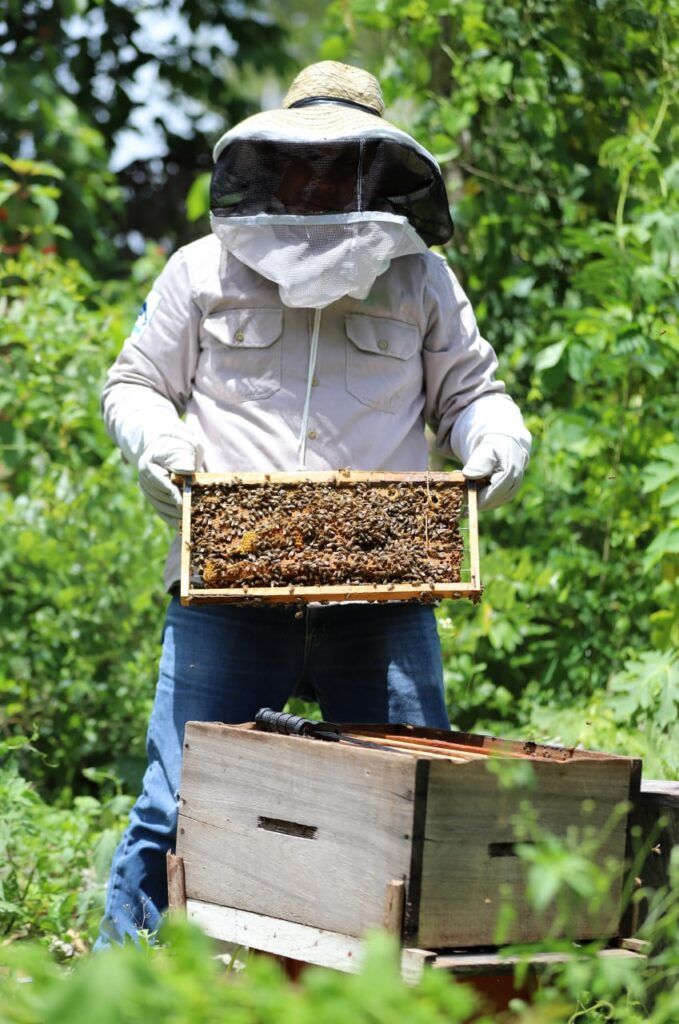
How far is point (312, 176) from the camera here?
2771 millimetres

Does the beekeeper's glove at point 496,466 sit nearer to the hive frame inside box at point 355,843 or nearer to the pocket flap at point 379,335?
the pocket flap at point 379,335

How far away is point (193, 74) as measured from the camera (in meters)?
8.75

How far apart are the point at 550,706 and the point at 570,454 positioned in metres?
0.89

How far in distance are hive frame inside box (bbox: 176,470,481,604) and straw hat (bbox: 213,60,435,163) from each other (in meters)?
0.72

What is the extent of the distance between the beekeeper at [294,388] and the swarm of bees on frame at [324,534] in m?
0.12

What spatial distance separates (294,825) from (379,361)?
1087mm

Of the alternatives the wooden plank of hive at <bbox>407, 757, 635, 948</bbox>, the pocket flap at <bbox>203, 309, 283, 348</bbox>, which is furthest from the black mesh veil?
the wooden plank of hive at <bbox>407, 757, 635, 948</bbox>

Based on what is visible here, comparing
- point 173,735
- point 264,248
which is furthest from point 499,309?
point 173,735

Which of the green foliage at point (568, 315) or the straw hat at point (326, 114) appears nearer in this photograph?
the straw hat at point (326, 114)

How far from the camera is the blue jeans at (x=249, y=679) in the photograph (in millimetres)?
2723

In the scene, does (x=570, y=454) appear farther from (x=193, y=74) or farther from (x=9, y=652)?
(x=193, y=74)

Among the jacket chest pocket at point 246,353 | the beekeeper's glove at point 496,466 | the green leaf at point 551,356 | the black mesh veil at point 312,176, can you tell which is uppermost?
the black mesh veil at point 312,176

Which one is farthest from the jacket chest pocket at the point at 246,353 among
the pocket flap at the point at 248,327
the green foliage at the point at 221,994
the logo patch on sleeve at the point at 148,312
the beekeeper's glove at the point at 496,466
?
the green foliage at the point at 221,994

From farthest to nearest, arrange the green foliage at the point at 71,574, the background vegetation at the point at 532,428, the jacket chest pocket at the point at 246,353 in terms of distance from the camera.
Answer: the green foliage at the point at 71,574, the background vegetation at the point at 532,428, the jacket chest pocket at the point at 246,353
